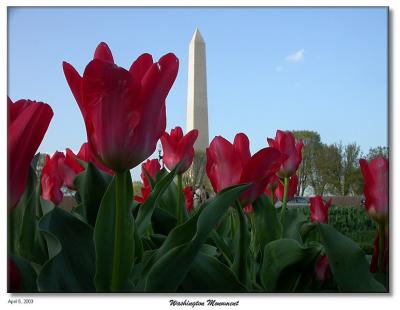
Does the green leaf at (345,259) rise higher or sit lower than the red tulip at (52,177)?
lower

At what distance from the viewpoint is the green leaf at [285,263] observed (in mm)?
636

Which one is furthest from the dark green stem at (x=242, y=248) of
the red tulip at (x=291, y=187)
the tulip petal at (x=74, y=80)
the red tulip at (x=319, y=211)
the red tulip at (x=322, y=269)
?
the red tulip at (x=291, y=187)

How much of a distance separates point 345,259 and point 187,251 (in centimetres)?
21

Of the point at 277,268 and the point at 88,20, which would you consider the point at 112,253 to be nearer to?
the point at 277,268

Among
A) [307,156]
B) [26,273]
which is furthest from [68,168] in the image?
[307,156]

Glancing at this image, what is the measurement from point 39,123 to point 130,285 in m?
0.20

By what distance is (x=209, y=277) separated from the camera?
1.97ft

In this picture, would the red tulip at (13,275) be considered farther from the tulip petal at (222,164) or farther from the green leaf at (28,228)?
the tulip petal at (222,164)

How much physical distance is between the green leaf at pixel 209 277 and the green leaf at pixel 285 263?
62 millimetres

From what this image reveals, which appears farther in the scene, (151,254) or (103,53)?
(151,254)

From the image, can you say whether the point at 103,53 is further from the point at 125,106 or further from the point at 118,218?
the point at 118,218

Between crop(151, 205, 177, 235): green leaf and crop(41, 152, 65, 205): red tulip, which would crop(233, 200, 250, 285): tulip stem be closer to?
crop(151, 205, 177, 235): green leaf

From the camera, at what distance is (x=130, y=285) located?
548 mm
